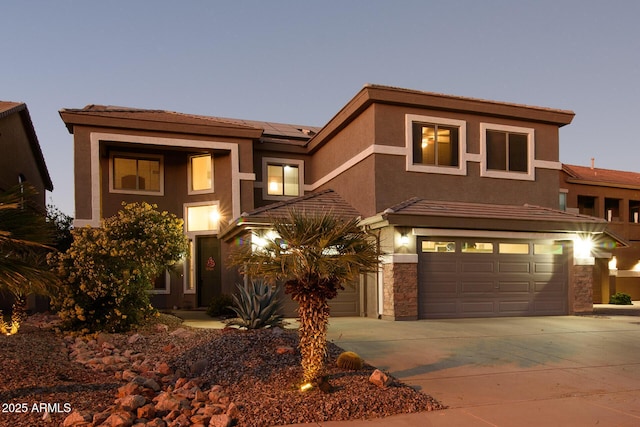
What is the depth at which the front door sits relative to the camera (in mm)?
17859

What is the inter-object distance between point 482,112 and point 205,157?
9620 millimetres

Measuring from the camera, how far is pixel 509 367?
7883 mm

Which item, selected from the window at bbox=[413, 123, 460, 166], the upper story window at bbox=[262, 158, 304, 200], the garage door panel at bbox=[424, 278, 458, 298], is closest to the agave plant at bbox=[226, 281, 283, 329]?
the garage door panel at bbox=[424, 278, 458, 298]

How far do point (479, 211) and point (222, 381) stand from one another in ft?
31.8

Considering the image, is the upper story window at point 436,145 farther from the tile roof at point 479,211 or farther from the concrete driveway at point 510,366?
the concrete driveway at point 510,366

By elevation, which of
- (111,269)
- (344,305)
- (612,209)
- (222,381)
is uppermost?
(612,209)

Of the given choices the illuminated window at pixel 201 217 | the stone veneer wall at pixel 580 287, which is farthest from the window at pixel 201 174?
the stone veneer wall at pixel 580 287

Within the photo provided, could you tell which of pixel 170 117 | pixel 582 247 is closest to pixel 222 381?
pixel 582 247

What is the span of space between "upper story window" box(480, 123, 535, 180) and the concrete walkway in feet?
15.9

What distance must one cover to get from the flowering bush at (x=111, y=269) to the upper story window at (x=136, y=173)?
23.8 ft

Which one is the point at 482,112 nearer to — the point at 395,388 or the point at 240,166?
the point at 240,166

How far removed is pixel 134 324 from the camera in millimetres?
11172

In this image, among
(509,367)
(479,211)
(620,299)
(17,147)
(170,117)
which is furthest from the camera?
(620,299)

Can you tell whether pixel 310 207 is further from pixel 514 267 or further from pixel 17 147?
pixel 17 147
